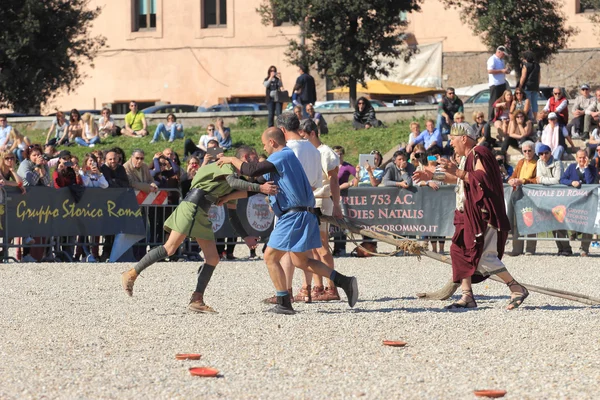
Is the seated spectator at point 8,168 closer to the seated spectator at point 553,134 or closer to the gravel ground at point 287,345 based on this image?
the gravel ground at point 287,345

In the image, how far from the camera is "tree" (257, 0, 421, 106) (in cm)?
3569

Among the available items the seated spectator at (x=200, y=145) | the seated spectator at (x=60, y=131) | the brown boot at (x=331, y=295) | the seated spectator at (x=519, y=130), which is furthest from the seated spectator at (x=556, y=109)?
the brown boot at (x=331, y=295)

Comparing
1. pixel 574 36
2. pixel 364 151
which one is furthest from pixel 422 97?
pixel 364 151

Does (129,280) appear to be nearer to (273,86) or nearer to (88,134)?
(273,86)

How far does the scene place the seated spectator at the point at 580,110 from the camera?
79.4ft

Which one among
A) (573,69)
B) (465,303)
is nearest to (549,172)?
(465,303)

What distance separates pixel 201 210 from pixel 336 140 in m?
17.8

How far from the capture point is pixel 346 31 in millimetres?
36125

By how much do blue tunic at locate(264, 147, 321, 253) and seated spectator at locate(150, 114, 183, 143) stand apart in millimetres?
20792

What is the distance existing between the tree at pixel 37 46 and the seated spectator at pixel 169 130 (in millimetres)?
7743

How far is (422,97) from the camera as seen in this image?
4784cm

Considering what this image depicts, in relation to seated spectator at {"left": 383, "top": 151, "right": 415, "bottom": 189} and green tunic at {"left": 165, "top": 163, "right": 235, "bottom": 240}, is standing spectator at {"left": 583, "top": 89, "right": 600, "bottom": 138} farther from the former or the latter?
green tunic at {"left": 165, "top": 163, "right": 235, "bottom": 240}

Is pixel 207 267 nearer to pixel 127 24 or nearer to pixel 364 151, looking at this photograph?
pixel 364 151

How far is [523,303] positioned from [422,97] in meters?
36.7
